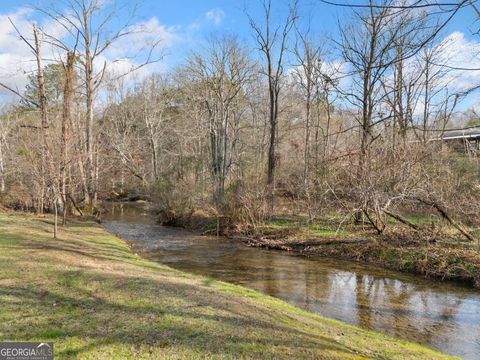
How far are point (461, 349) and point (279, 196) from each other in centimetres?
1568

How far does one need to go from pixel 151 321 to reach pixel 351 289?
6.98 metres

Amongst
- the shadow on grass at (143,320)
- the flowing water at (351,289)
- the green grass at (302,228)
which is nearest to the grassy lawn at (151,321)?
the shadow on grass at (143,320)

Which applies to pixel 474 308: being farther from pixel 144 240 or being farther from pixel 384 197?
pixel 144 240

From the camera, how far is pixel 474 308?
9180mm

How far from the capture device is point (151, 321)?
520 cm

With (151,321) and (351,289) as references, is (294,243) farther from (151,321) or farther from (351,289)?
(151,321)

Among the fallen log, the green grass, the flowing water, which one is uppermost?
the green grass

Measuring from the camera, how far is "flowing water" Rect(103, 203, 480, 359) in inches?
307

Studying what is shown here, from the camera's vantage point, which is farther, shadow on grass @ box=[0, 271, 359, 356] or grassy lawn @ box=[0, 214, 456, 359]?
shadow on grass @ box=[0, 271, 359, 356]

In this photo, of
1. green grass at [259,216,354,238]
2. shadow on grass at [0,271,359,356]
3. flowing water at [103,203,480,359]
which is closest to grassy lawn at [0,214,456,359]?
shadow on grass at [0,271,359,356]

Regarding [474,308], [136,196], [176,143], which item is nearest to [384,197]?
[474,308]

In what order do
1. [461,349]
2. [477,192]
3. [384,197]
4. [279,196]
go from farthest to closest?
[279,196] → [477,192] → [384,197] → [461,349]

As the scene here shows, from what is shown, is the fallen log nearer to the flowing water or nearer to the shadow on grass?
the flowing water

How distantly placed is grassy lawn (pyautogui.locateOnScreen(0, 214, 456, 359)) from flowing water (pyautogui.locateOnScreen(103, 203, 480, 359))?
1.57 meters
